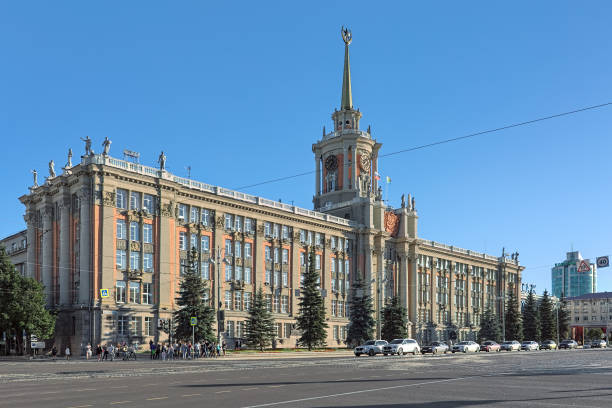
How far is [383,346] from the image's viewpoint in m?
59.6

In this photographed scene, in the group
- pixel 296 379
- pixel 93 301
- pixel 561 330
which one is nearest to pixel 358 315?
pixel 93 301

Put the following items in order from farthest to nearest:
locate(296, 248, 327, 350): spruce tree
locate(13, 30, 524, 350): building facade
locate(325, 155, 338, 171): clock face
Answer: locate(325, 155, 338, 171): clock face < locate(296, 248, 327, 350): spruce tree < locate(13, 30, 524, 350): building facade

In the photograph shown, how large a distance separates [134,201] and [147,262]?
20.6ft

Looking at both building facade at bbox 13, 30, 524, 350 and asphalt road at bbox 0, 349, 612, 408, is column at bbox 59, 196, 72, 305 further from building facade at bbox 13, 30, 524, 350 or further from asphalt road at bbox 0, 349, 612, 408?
asphalt road at bbox 0, 349, 612, 408

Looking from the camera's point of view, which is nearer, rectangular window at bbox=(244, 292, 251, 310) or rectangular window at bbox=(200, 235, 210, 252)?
rectangular window at bbox=(200, 235, 210, 252)

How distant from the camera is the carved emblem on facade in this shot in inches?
3893

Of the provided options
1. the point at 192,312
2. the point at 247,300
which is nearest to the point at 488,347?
the point at 247,300

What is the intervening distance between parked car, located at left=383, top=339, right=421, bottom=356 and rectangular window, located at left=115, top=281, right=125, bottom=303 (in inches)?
1002

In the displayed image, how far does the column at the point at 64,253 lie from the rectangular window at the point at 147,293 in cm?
700

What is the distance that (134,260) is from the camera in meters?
62.2

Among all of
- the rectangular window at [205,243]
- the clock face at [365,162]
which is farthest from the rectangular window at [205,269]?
the clock face at [365,162]

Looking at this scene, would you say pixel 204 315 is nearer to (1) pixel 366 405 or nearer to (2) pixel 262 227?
(2) pixel 262 227

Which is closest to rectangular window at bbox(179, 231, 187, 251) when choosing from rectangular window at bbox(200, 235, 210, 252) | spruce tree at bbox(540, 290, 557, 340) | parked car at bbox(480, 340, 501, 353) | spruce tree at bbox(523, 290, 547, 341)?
rectangular window at bbox(200, 235, 210, 252)

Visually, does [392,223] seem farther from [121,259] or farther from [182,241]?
[121,259]
